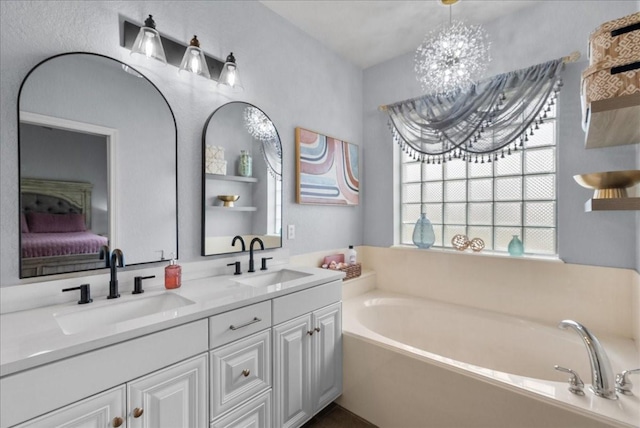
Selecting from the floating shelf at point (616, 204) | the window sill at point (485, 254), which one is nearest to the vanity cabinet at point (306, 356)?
the window sill at point (485, 254)

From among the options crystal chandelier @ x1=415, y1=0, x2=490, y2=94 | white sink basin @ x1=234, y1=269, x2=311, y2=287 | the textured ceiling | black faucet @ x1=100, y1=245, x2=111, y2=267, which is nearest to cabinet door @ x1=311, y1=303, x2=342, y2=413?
white sink basin @ x1=234, y1=269, x2=311, y2=287

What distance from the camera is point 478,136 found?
7.32ft

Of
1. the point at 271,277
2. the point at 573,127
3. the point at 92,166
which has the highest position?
the point at 573,127

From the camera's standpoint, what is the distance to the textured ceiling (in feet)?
6.88

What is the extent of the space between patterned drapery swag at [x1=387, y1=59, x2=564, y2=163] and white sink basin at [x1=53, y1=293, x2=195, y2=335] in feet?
7.10

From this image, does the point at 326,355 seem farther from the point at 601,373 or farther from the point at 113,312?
the point at 601,373

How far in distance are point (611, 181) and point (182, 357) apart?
76.7 inches

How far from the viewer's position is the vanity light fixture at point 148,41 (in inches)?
57.1

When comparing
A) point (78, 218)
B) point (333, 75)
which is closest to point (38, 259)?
point (78, 218)

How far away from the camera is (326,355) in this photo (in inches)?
72.2

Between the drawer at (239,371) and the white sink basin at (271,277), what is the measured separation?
42cm

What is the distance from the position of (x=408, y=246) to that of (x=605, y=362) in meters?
1.62

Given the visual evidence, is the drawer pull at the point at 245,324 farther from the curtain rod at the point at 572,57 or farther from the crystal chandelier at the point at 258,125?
the curtain rod at the point at 572,57

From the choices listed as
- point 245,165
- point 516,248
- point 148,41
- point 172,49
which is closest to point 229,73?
point 172,49
